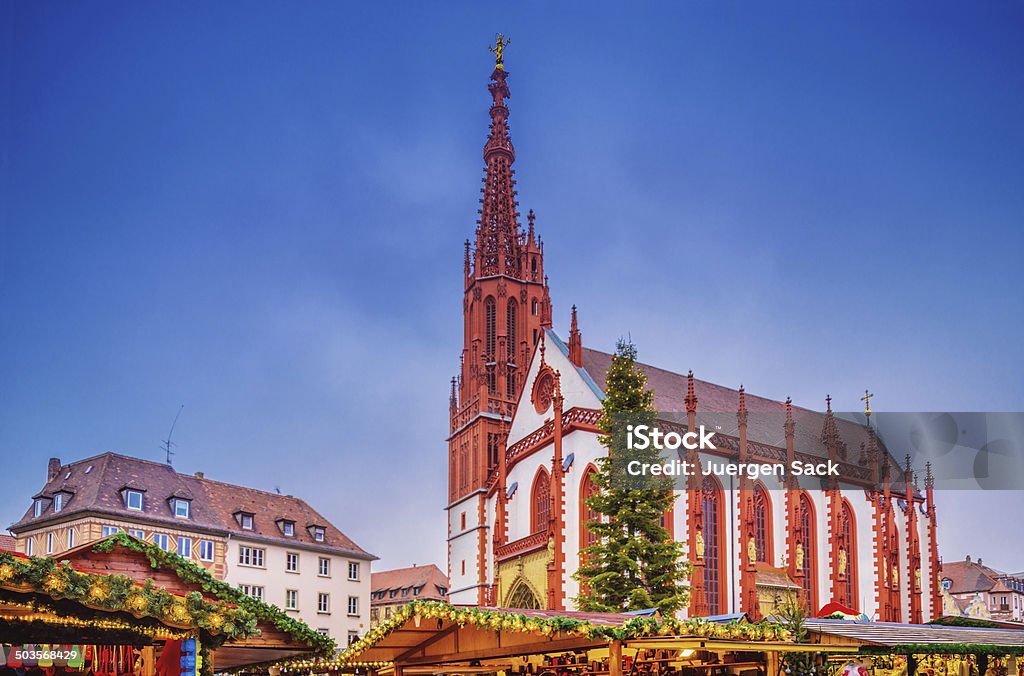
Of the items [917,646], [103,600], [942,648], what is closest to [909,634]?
[942,648]

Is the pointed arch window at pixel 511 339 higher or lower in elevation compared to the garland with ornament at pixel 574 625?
higher

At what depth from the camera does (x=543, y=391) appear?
4631 cm

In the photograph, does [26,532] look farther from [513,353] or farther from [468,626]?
[468,626]

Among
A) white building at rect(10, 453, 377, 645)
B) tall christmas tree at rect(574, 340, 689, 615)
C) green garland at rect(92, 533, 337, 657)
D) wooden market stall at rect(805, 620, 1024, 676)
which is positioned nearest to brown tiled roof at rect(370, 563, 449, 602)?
white building at rect(10, 453, 377, 645)

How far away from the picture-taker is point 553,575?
132ft

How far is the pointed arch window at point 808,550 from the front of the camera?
44188mm

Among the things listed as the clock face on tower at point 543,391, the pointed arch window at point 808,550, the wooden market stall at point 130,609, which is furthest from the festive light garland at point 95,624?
the pointed arch window at point 808,550

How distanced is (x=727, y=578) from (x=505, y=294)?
22.9 metres

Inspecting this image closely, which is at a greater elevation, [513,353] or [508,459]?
[513,353]

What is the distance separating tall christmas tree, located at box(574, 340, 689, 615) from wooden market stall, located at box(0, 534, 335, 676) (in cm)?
1410

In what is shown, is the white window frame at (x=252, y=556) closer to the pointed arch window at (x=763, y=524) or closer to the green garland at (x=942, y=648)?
the pointed arch window at (x=763, y=524)

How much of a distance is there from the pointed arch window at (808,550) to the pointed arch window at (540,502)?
10.5 m

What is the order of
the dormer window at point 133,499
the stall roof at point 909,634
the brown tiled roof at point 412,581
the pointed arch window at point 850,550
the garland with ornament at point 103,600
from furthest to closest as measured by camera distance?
the brown tiled roof at point 412,581 < the pointed arch window at point 850,550 < the dormer window at point 133,499 < the stall roof at point 909,634 < the garland with ornament at point 103,600

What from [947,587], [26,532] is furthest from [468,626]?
[947,587]
